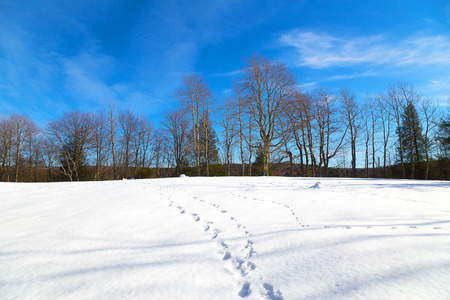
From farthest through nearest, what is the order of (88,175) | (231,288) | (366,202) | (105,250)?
(88,175) → (366,202) → (105,250) → (231,288)

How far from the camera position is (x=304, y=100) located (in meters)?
17.3

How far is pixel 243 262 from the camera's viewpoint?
1.82 metres

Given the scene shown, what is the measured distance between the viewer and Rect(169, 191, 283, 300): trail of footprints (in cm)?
139

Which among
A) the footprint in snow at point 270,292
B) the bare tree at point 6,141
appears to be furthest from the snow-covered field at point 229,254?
the bare tree at point 6,141

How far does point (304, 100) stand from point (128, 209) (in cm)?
1713

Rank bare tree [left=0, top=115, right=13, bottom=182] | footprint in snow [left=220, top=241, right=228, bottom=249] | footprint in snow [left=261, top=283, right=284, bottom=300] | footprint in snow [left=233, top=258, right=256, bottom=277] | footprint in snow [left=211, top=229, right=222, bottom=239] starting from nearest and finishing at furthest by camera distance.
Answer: footprint in snow [left=261, top=283, right=284, bottom=300]
footprint in snow [left=233, top=258, right=256, bottom=277]
footprint in snow [left=220, top=241, right=228, bottom=249]
footprint in snow [left=211, top=229, right=222, bottom=239]
bare tree [left=0, top=115, right=13, bottom=182]

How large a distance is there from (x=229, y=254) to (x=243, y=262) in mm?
204

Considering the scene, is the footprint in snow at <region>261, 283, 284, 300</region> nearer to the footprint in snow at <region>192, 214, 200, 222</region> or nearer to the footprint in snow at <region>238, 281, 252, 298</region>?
the footprint in snow at <region>238, 281, 252, 298</region>

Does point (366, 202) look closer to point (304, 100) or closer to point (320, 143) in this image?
point (304, 100)

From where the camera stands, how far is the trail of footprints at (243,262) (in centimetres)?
139

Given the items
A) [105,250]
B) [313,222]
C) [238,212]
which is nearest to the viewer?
[105,250]

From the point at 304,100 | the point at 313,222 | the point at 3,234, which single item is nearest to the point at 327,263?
the point at 313,222

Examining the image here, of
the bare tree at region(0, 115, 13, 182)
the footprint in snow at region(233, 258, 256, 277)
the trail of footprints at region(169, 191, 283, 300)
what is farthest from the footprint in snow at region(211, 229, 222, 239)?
the bare tree at region(0, 115, 13, 182)

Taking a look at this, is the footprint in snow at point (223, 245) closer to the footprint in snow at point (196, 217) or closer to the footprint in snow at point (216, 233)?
the footprint in snow at point (216, 233)
